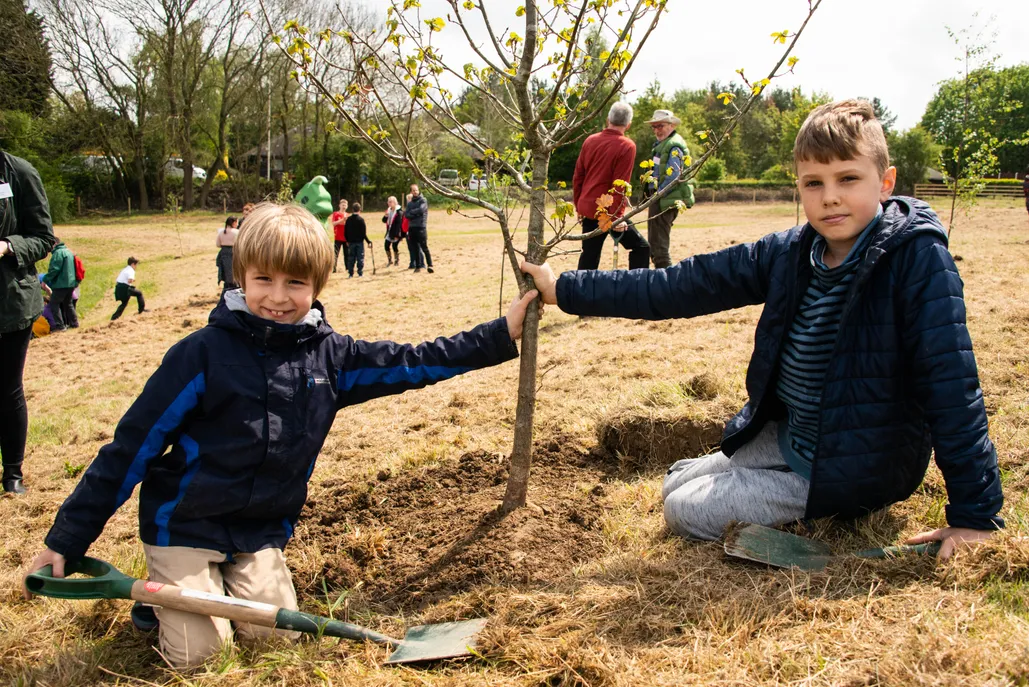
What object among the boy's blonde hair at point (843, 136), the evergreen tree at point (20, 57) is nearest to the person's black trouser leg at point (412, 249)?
the boy's blonde hair at point (843, 136)

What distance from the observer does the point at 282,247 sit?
2.77 m

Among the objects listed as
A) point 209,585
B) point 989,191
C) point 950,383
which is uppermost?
point 989,191

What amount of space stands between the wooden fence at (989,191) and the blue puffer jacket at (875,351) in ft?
128

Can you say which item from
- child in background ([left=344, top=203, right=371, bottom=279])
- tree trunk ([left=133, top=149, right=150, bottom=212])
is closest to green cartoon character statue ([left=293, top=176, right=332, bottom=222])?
child in background ([left=344, top=203, right=371, bottom=279])

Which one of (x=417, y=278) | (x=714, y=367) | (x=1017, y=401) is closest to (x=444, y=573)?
(x=714, y=367)

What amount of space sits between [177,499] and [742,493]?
209 cm

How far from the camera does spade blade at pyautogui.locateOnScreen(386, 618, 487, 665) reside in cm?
237

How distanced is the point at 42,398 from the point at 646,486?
7.08 meters

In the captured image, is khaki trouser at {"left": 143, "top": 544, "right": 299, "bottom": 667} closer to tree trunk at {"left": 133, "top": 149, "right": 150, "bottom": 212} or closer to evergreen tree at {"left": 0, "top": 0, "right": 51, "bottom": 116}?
evergreen tree at {"left": 0, "top": 0, "right": 51, "bottom": 116}

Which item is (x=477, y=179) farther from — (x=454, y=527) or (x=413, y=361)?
(x=454, y=527)

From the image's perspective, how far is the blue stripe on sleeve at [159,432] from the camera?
2.63m

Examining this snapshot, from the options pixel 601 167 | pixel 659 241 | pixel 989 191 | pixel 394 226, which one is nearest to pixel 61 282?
pixel 394 226

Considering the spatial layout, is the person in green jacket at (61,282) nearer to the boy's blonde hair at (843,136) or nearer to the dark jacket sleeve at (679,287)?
the dark jacket sleeve at (679,287)

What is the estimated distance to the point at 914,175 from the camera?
4269 centimetres
